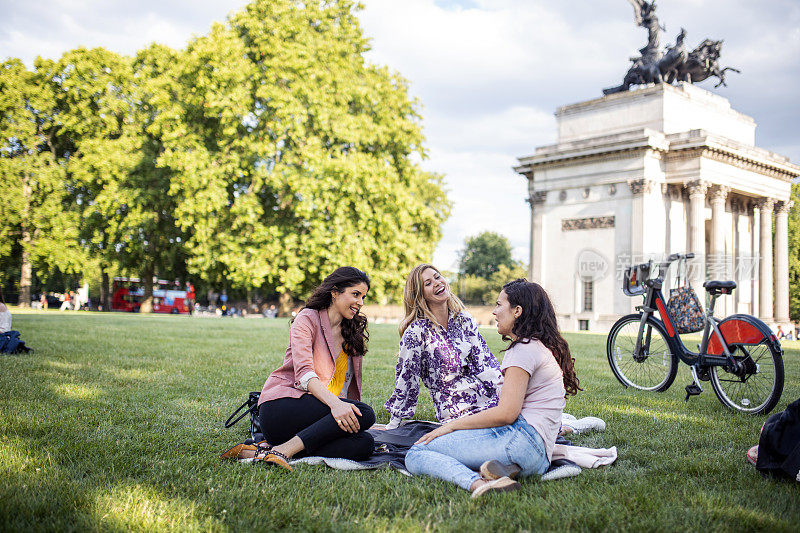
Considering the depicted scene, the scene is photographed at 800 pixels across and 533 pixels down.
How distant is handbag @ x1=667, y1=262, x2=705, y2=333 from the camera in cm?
794

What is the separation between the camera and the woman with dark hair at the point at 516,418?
3973 millimetres

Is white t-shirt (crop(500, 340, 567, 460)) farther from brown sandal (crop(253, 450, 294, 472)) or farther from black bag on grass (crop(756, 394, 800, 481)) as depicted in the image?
brown sandal (crop(253, 450, 294, 472))

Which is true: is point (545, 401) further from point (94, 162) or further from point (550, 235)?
point (550, 235)

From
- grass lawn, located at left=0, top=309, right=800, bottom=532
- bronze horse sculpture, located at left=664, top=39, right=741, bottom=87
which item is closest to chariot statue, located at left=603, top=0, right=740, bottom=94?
bronze horse sculpture, located at left=664, top=39, right=741, bottom=87

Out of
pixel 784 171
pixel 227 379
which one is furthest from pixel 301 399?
pixel 784 171

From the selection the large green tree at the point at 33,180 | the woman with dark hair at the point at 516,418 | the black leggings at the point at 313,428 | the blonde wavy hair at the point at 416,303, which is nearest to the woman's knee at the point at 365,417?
the black leggings at the point at 313,428

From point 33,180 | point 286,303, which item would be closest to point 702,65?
point 286,303

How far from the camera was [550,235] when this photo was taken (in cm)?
3841

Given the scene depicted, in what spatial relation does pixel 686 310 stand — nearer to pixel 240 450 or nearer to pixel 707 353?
pixel 707 353

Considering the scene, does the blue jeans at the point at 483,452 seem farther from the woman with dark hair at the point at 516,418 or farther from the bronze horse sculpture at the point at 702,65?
the bronze horse sculpture at the point at 702,65

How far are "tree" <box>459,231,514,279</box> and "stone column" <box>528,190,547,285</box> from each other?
4410cm

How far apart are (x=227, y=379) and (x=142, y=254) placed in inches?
1153

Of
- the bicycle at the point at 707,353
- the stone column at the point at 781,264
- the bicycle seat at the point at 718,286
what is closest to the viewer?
the bicycle at the point at 707,353

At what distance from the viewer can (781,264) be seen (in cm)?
4122
